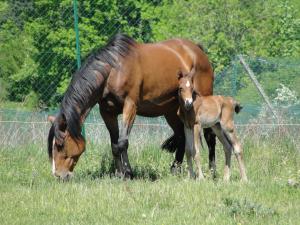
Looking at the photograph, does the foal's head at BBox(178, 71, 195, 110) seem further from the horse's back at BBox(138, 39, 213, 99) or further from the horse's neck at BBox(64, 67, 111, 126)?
the horse's neck at BBox(64, 67, 111, 126)

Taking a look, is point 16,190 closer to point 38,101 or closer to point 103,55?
point 103,55

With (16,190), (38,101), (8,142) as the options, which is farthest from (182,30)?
(16,190)

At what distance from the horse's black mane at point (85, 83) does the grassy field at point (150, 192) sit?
32.9 inches

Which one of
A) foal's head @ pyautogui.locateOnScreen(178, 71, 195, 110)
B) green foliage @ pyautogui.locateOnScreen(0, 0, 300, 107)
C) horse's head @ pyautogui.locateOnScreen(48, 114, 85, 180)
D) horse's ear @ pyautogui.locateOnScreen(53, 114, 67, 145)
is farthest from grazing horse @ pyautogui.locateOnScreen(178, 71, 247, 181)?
green foliage @ pyautogui.locateOnScreen(0, 0, 300, 107)

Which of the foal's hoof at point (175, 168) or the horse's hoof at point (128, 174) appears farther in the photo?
the foal's hoof at point (175, 168)

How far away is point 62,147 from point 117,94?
3.41 ft

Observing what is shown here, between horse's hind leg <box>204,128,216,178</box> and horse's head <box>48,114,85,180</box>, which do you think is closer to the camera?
horse's head <box>48,114,85,180</box>

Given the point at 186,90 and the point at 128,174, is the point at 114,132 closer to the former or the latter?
the point at 128,174

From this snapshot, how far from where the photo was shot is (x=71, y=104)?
9227mm

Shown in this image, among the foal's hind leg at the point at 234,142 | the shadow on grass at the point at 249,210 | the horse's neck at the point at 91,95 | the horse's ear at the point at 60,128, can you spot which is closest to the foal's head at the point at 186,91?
the foal's hind leg at the point at 234,142

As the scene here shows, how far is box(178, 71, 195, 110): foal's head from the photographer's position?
29.1 feet

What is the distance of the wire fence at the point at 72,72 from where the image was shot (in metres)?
12.1

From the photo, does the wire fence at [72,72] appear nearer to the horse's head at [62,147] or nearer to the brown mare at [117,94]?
the brown mare at [117,94]

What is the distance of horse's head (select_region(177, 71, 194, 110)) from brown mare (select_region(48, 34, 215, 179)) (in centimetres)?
59
